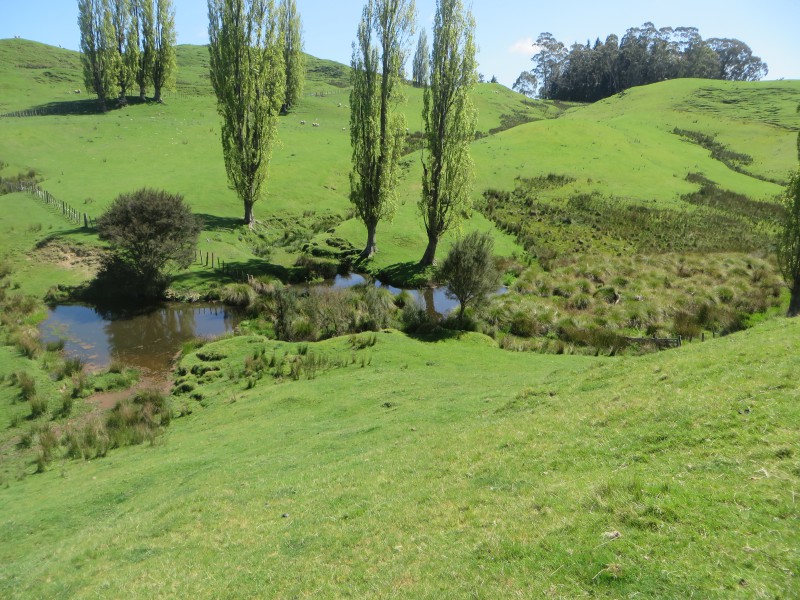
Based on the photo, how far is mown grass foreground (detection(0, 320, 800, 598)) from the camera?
20.5 feet

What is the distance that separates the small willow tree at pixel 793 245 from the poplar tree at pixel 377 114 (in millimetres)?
27081

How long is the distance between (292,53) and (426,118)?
60760 millimetres

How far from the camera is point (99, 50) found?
77562mm

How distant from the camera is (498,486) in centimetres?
957

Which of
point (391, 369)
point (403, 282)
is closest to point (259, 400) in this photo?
point (391, 369)

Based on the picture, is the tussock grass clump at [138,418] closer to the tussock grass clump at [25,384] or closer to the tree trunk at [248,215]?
the tussock grass clump at [25,384]

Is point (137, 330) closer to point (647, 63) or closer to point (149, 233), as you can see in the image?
point (149, 233)

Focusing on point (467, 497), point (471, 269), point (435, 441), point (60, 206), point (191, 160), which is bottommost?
point (435, 441)

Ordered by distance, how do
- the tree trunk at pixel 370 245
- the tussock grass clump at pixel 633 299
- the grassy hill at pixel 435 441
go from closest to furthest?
1. the grassy hill at pixel 435 441
2. the tussock grass clump at pixel 633 299
3. the tree trunk at pixel 370 245

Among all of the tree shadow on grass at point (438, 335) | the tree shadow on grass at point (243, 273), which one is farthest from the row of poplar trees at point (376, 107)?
the tree shadow on grass at point (438, 335)

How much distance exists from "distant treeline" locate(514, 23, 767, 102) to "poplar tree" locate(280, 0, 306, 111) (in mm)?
108478

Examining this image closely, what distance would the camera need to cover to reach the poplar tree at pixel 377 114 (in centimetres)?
3838

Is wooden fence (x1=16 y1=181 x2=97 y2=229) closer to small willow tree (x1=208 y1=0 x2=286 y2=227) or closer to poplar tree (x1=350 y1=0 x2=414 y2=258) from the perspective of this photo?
small willow tree (x1=208 y1=0 x2=286 y2=227)

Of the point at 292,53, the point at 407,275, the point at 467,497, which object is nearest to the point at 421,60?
the point at 292,53
